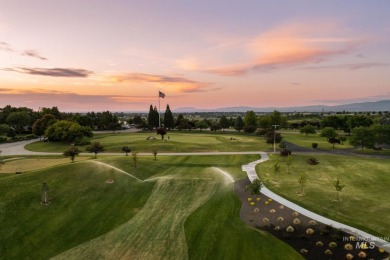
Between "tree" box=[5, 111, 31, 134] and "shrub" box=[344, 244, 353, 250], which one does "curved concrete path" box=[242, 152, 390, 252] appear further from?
"tree" box=[5, 111, 31, 134]

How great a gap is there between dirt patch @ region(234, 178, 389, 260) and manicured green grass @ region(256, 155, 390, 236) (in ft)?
12.0

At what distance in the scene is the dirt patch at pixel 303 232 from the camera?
95.7 feet

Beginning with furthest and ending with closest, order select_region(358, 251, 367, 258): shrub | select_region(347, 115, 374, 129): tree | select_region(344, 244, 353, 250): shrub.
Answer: select_region(347, 115, 374, 129): tree, select_region(344, 244, 353, 250): shrub, select_region(358, 251, 367, 258): shrub

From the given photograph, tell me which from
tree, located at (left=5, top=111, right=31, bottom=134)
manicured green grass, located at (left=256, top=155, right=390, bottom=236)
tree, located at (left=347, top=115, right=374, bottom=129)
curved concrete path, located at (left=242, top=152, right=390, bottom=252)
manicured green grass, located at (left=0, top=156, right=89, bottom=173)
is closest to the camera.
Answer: curved concrete path, located at (left=242, top=152, right=390, bottom=252)

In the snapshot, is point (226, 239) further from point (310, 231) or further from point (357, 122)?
point (357, 122)

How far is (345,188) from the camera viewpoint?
50562 mm

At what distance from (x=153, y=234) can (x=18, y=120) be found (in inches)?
5978

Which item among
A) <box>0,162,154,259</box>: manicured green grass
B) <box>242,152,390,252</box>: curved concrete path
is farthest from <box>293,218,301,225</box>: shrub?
<box>0,162,154,259</box>: manicured green grass

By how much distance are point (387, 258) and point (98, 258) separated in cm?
2733

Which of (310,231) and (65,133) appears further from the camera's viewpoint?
(65,133)

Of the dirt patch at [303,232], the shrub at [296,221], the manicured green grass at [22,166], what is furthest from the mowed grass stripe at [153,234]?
the manicured green grass at [22,166]

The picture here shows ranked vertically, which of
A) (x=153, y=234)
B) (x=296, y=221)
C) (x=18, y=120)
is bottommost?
(x=153, y=234)

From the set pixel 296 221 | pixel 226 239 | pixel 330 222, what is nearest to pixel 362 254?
pixel 330 222

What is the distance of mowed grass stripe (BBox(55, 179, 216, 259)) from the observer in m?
31.2
